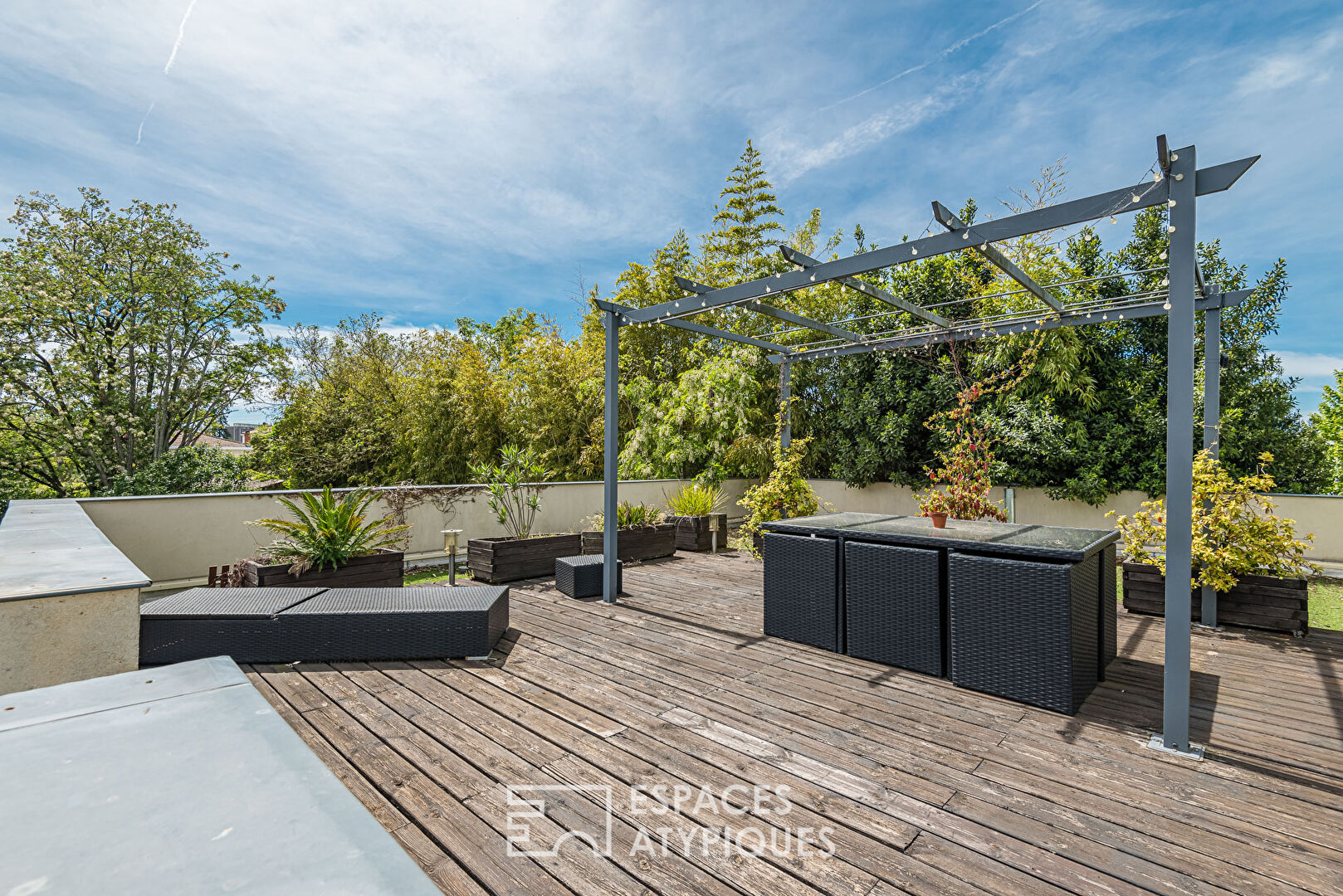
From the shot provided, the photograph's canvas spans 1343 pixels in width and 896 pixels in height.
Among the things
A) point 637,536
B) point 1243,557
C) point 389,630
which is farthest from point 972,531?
point 637,536

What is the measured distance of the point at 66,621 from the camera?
189cm

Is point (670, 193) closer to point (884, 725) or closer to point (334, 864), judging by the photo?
point (884, 725)

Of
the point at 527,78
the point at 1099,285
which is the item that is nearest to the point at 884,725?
the point at 527,78

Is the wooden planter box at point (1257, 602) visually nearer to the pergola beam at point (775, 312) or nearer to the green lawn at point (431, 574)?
the pergola beam at point (775, 312)

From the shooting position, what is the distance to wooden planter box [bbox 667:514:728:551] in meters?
7.99

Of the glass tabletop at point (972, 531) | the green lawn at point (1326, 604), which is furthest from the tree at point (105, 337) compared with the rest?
the green lawn at point (1326, 604)

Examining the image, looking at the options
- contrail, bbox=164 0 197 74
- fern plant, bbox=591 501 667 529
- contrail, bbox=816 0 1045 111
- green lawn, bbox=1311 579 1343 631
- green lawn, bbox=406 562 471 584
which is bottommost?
green lawn, bbox=406 562 471 584

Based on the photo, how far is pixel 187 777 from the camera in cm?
96

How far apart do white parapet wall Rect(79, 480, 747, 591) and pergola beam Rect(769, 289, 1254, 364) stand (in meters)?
3.95

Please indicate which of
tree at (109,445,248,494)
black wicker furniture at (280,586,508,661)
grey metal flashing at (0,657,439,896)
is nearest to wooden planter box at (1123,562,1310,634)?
black wicker furniture at (280,586,508,661)

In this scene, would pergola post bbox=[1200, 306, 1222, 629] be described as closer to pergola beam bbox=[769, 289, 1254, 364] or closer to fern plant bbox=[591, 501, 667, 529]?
pergola beam bbox=[769, 289, 1254, 364]

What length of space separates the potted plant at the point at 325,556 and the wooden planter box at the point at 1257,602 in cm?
572

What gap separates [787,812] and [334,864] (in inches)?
68.6

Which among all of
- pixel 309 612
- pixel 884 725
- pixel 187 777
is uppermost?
pixel 187 777
